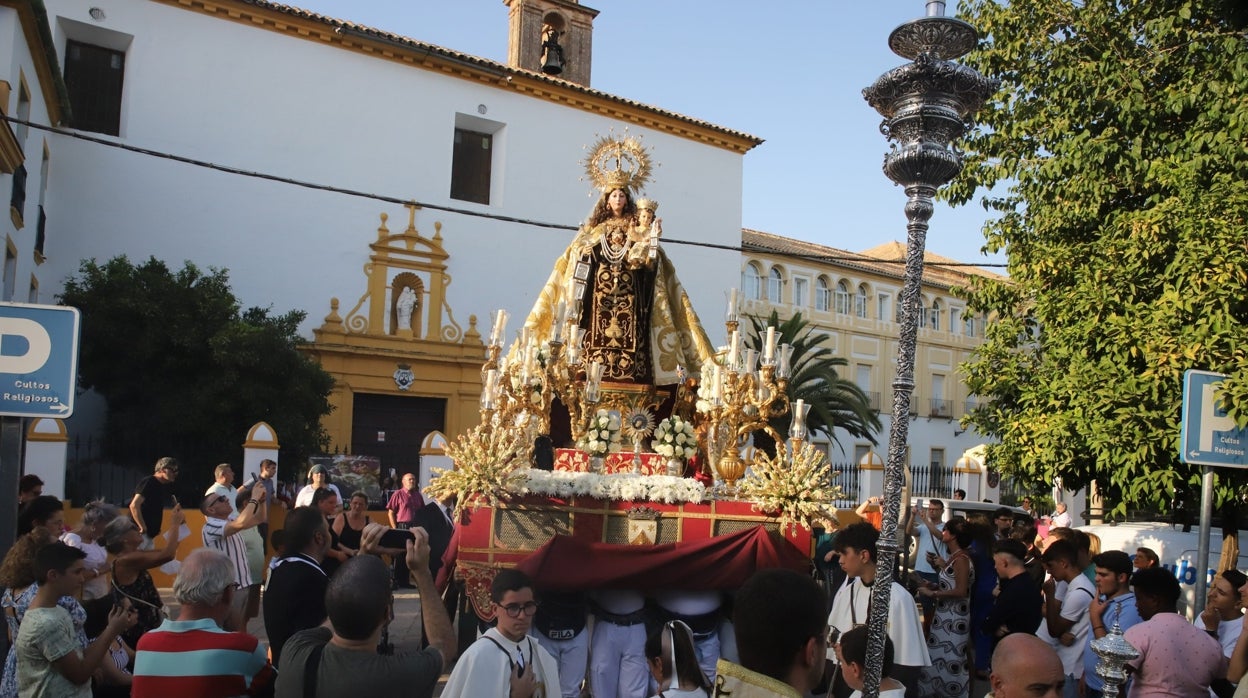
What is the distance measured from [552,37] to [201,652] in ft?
91.0

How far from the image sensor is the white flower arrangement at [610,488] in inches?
320

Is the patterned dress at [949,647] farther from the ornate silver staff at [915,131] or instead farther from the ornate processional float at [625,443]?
the ornate silver staff at [915,131]

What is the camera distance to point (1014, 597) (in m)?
6.48

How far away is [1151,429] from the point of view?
10789 millimetres

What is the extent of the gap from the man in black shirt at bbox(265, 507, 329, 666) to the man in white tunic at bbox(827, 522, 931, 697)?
2292 millimetres

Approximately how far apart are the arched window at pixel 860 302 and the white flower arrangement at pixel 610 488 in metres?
31.9

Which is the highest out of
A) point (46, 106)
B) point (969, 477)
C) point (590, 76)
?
point (590, 76)

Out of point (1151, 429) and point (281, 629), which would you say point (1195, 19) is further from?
point (281, 629)

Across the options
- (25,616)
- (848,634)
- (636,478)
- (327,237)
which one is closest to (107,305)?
(327,237)

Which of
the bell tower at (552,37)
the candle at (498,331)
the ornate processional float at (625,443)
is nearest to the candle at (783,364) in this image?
the ornate processional float at (625,443)

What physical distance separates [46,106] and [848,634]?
60.6ft

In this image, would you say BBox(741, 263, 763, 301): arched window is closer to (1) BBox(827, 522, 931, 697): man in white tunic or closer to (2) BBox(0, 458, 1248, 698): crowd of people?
(2) BBox(0, 458, 1248, 698): crowd of people

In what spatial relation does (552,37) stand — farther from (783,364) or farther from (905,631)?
(905,631)

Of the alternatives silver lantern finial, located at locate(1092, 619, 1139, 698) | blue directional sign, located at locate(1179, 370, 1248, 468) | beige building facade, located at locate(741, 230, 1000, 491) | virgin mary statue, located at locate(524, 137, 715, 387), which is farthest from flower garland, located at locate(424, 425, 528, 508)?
beige building facade, located at locate(741, 230, 1000, 491)
